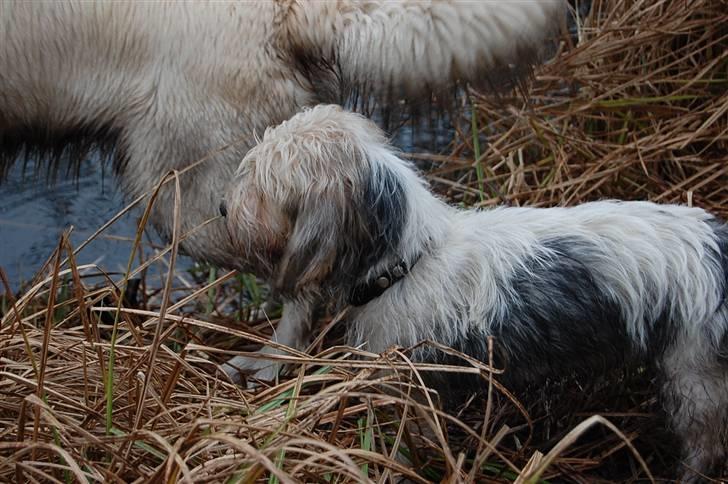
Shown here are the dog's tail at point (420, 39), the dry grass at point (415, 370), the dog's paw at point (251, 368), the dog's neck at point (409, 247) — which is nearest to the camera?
the dry grass at point (415, 370)

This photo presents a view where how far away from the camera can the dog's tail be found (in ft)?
9.45

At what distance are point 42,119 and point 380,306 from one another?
1.57 metres

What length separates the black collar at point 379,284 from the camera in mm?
2480

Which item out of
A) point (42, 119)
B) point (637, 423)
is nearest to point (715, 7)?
point (637, 423)

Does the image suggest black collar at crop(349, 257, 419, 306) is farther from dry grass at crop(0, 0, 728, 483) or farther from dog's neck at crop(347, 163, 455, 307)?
dry grass at crop(0, 0, 728, 483)

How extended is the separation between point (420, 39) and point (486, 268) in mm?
852

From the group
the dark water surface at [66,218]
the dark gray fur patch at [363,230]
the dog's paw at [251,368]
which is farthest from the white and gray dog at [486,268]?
the dark water surface at [66,218]

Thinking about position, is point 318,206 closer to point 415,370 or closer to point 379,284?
point 379,284

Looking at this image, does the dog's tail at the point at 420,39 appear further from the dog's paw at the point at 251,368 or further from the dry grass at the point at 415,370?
the dog's paw at the point at 251,368

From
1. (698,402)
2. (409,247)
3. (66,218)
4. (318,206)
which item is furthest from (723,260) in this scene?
(66,218)

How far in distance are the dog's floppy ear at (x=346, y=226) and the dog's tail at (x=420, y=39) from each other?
0.63 metres

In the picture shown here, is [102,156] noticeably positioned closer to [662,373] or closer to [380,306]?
[380,306]

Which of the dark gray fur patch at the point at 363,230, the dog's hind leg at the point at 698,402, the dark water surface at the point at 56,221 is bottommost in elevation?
the dark water surface at the point at 56,221

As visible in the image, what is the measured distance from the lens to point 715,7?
4.20 m
